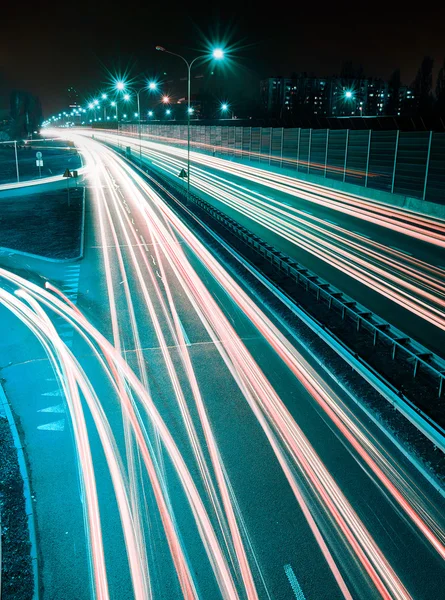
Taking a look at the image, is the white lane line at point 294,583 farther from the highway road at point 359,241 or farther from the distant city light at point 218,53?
the distant city light at point 218,53

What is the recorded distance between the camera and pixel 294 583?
22.0 feet

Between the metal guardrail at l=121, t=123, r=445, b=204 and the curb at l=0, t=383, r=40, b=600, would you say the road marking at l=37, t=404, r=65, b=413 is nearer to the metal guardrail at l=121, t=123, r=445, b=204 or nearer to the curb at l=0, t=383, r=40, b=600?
the curb at l=0, t=383, r=40, b=600

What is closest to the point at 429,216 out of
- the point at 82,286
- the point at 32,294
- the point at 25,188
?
the point at 82,286

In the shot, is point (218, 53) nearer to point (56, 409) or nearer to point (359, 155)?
point (359, 155)

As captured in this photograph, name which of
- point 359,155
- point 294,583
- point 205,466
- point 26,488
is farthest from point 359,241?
point 294,583

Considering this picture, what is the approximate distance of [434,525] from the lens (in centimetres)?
764

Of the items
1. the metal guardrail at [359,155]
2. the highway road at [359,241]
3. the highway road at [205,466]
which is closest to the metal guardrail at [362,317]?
the highway road at [359,241]

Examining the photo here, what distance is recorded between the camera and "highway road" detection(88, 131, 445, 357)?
15913 mm

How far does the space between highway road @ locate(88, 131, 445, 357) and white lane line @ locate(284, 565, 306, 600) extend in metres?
7.69

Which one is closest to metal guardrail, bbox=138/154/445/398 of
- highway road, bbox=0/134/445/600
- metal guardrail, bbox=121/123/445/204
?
highway road, bbox=0/134/445/600

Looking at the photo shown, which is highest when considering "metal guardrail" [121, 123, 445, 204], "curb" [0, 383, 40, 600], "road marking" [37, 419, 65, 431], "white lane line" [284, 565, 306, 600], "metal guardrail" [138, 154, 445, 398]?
"metal guardrail" [121, 123, 445, 204]

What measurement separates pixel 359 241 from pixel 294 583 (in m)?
19.7

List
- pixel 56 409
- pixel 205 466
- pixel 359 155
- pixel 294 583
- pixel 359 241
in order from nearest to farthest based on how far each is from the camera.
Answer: pixel 294 583 < pixel 205 466 < pixel 56 409 < pixel 359 241 < pixel 359 155

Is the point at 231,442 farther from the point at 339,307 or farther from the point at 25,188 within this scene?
the point at 25,188
